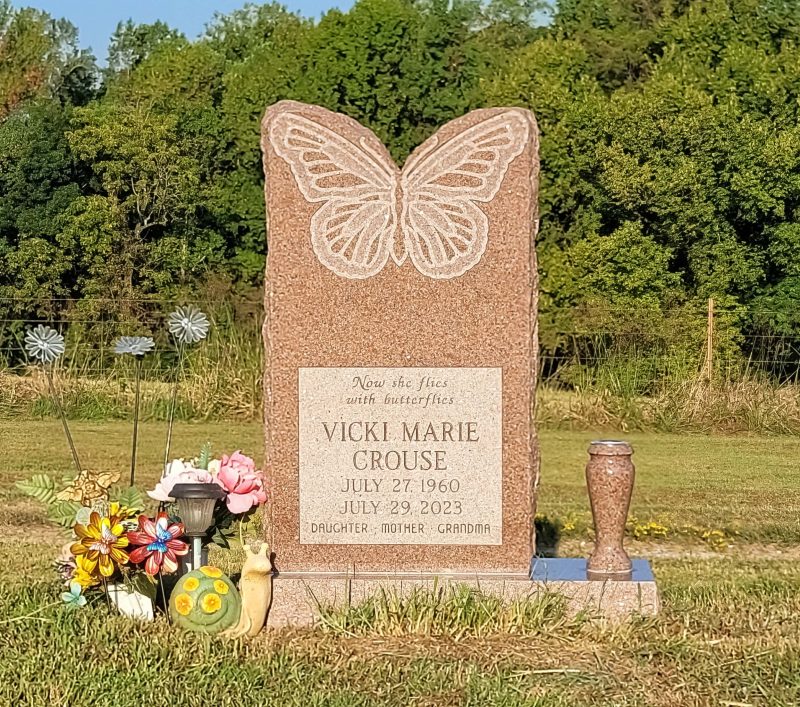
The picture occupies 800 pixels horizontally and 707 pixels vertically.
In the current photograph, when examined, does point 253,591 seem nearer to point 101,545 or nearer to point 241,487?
point 241,487

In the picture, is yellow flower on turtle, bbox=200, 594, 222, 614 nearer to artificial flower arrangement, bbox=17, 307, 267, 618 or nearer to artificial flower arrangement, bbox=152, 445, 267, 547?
artificial flower arrangement, bbox=17, 307, 267, 618

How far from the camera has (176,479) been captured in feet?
21.8

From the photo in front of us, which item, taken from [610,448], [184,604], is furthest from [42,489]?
[610,448]

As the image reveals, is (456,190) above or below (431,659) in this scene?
above

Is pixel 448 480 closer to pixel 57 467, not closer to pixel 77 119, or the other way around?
pixel 57 467

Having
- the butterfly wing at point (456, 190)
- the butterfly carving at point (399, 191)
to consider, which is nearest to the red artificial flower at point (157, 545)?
the butterfly carving at point (399, 191)

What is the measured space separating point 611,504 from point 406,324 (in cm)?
128

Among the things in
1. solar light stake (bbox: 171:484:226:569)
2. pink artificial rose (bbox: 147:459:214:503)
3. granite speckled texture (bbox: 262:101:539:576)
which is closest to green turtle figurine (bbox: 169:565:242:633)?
solar light stake (bbox: 171:484:226:569)

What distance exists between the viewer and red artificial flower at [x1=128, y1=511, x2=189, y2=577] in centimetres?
630

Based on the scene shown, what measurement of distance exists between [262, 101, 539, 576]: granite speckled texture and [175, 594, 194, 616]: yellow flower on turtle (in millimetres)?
714

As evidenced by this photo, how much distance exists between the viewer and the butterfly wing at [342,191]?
685cm

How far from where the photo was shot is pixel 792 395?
1709 centimetres

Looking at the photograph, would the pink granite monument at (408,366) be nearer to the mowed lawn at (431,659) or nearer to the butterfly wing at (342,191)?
the butterfly wing at (342,191)

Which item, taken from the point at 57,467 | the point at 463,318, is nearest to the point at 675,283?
the point at 57,467
